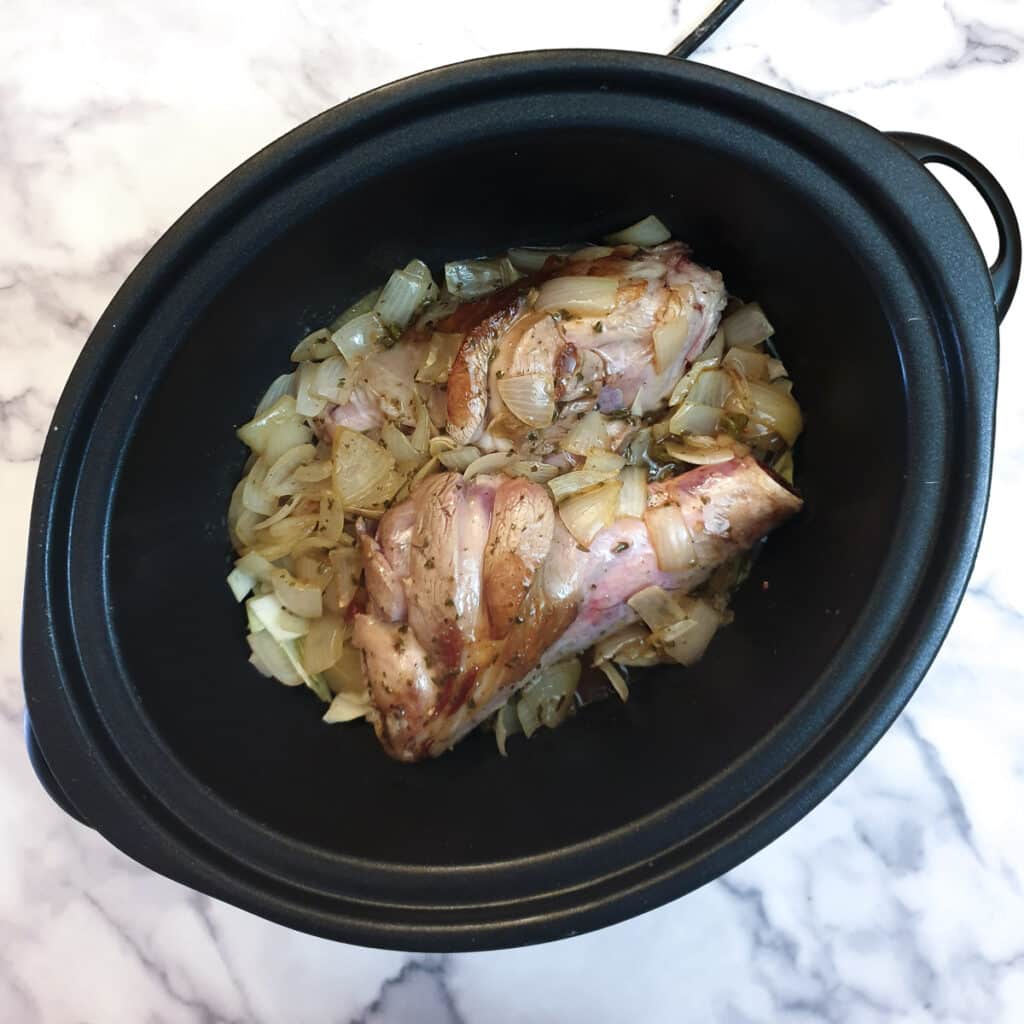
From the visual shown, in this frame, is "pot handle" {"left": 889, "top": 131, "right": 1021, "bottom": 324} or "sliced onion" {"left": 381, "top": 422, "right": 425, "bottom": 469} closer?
"pot handle" {"left": 889, "top": 131, "right": 1021, "bottom": 324}

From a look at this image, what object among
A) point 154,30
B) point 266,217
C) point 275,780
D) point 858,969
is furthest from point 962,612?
point 154,30

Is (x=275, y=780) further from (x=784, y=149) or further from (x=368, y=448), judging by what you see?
(x=784, y=149)

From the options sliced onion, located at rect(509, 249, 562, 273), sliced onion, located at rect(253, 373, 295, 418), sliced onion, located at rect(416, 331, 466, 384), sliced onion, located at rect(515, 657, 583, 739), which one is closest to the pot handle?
sliced onion, located at rect(509, 249, 562, 273)

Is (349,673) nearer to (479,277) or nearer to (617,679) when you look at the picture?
(617,679)

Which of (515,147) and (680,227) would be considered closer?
(515,147)

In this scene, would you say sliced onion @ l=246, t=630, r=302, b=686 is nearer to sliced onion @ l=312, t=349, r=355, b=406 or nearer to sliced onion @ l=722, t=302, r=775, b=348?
sliced onion @ l=312, t=349, r=355, b=406

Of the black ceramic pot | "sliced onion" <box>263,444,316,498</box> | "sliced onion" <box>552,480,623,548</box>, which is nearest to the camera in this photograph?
the black ceramic pot
